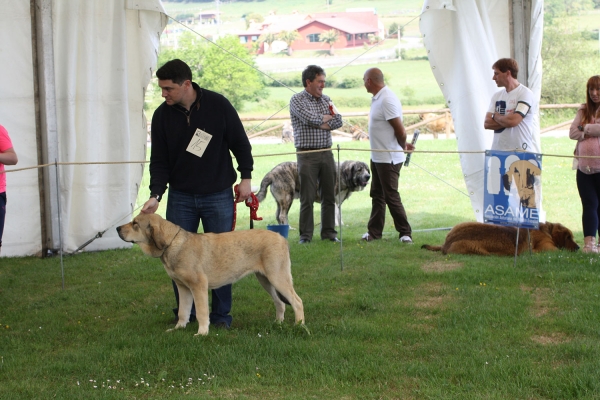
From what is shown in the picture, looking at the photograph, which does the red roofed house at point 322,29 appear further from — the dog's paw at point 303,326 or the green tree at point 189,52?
the dog's paw at point 303,326

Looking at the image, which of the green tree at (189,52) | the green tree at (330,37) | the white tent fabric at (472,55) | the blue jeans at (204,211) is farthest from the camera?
the green tree at (330,37)

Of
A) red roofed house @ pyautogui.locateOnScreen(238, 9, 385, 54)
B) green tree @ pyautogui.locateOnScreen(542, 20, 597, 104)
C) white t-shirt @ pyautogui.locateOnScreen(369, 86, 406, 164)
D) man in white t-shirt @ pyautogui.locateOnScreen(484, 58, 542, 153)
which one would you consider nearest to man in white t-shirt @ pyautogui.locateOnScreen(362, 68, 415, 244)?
white t-shirt @ pyautogui.locateOnScreen(369, 86, 406, 164)

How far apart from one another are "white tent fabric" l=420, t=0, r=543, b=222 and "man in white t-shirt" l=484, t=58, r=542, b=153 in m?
1.27

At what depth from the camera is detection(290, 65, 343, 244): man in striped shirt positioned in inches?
372

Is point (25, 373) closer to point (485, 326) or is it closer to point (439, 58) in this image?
point (485, 326)

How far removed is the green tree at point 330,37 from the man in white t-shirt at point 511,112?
42518mm

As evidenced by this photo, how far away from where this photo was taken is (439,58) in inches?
392

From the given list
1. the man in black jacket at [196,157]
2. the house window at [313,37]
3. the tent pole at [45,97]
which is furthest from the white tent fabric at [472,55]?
the house window at [313,37]

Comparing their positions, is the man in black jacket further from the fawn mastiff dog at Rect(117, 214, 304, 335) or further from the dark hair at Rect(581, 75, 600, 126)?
the dark hair at Rect(581, 75, 600, 126)

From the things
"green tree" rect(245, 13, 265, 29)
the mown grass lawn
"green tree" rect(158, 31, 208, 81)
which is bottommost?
the mown grass lawn

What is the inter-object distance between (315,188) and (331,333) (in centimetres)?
437

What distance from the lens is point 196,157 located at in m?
5.46

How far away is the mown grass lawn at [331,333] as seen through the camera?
439 centimetres

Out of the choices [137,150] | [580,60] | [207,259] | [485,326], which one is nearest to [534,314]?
[485,326]
